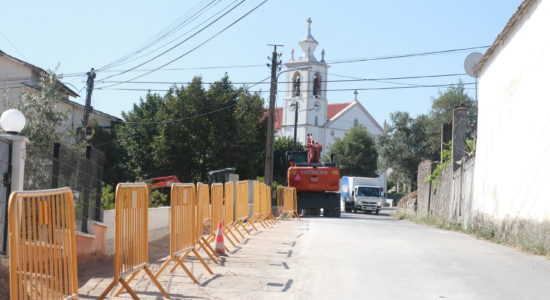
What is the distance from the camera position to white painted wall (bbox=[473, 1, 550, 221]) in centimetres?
1479

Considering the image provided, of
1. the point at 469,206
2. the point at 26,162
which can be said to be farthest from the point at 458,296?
the point at 469,206

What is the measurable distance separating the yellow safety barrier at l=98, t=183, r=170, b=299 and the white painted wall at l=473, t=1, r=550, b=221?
9.30 metres

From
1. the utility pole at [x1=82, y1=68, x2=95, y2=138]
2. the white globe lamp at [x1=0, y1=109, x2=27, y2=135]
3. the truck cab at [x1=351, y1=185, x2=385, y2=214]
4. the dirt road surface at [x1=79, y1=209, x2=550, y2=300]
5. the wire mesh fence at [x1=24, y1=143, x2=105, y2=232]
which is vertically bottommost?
the truck cab at [x1=351, y1=185, x2=385, y2=214]

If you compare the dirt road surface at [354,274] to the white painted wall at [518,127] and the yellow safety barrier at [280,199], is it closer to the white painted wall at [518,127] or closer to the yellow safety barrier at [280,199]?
the white painted wall at [518,127]

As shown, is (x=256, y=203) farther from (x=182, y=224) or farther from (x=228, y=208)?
(x=182, y=224)

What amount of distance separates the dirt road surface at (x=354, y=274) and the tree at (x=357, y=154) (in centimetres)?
6945

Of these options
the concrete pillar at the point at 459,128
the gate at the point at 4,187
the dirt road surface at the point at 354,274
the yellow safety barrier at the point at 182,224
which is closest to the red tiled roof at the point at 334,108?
the concrete pillar at the point at 459,128

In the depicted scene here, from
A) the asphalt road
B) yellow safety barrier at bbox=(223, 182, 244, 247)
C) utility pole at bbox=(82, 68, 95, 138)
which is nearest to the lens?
the asphalt road

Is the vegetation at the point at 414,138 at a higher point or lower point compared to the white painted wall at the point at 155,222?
higher

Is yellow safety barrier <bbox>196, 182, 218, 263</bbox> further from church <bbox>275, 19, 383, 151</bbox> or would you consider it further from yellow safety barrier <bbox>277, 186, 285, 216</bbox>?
church <bbox>275, 19, 383, 151</bbox>

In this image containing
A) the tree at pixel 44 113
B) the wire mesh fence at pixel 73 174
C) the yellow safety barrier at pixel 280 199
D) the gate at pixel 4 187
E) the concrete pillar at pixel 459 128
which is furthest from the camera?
the yellow safety barrier at pixel 280 199

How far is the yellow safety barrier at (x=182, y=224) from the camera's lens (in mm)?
9086

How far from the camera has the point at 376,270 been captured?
33.7 ft

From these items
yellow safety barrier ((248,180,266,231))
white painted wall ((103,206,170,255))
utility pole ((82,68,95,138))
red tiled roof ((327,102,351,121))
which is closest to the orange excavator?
utility pole ((82,68,95,138))
